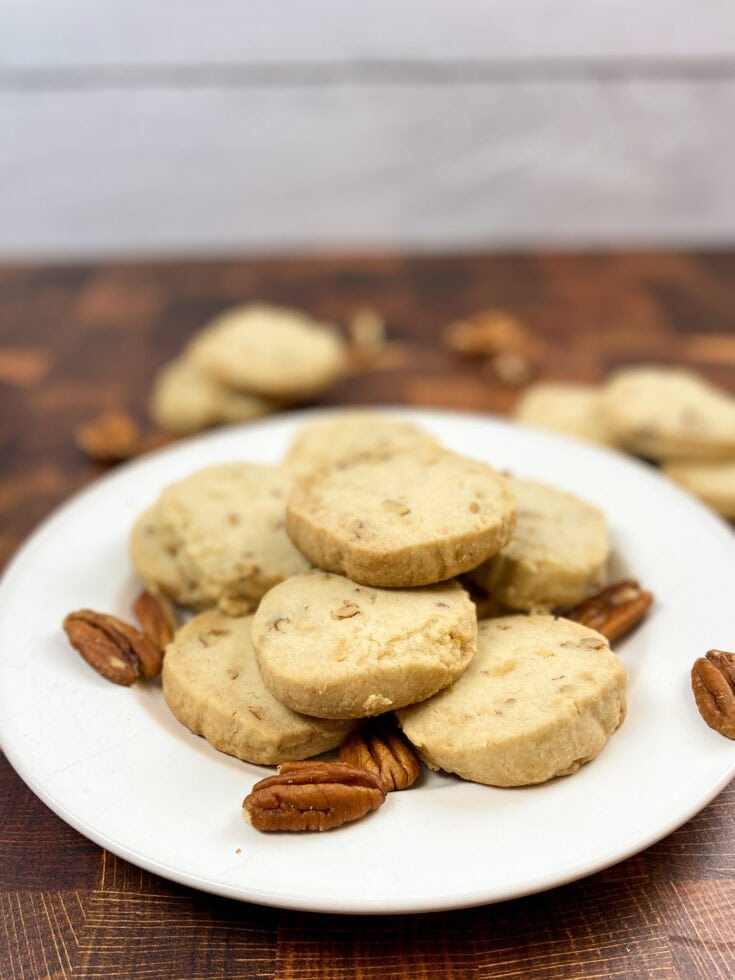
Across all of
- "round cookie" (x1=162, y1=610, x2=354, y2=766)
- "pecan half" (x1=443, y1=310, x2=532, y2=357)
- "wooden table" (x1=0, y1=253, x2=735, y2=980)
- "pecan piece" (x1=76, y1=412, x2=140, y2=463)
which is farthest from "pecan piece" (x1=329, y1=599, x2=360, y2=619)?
"pecan half" (x1=443, y1=310, x2=532, y2=357)

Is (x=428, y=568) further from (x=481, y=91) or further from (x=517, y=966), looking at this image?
(x=481, y=91)

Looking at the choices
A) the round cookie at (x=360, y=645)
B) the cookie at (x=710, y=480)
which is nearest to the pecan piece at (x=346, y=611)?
the round cookie at (x=360, y=645)

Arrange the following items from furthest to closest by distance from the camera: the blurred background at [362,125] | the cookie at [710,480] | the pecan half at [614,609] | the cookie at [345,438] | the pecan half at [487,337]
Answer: the blurred background at [362,125]
the pecan half at [487,337]
the cookie at [710,480]
the cookie at [345,438]
the pecan half at [614,609]

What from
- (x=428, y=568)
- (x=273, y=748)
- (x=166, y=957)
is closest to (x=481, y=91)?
(x=428, y=568)

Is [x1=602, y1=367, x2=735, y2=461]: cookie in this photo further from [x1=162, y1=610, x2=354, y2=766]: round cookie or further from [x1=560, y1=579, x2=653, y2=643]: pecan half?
[x1=162, y1=610, x2=354, y2=766]: round cookie

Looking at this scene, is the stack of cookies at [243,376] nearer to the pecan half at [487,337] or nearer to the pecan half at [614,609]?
the pecan half at [487,337]
